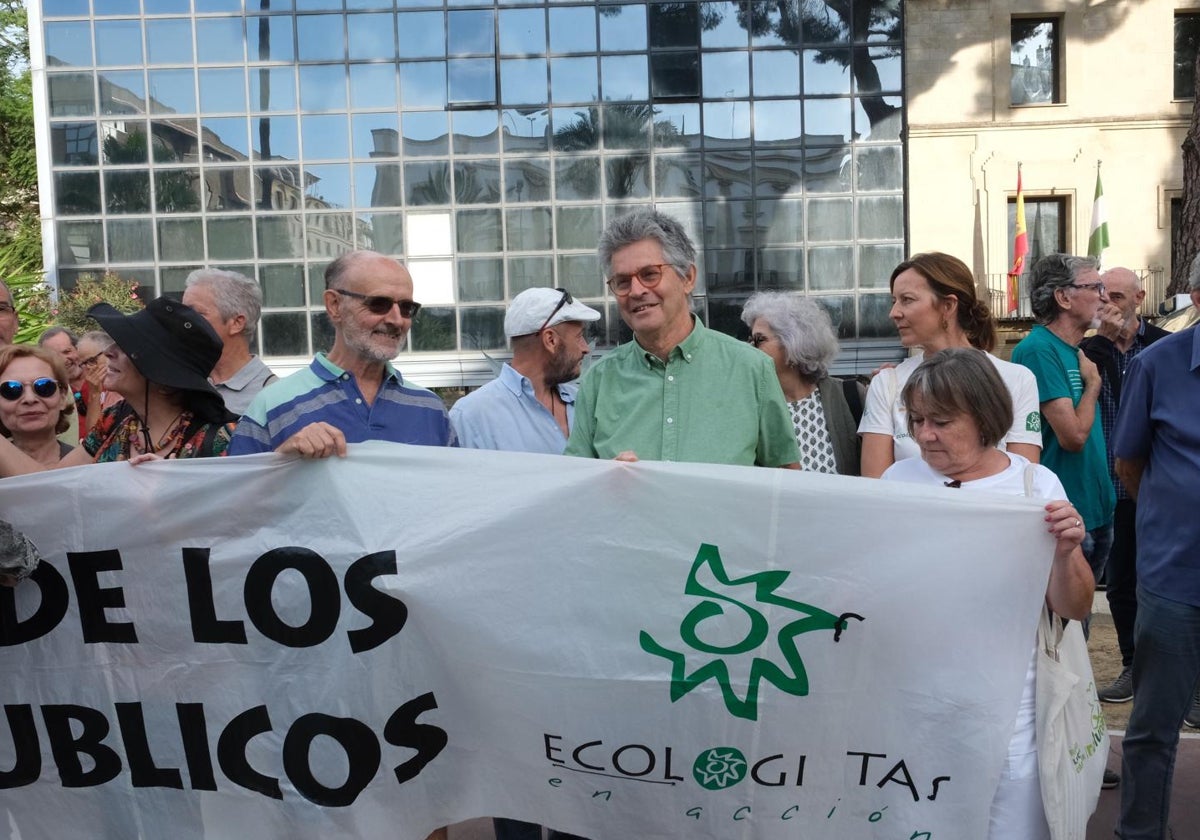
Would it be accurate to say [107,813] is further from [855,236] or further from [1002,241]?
[1002,241]

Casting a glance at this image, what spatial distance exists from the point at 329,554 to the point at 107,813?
3.09 feet

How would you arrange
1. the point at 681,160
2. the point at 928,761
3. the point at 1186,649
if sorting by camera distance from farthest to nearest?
the point at 681,160, the point at 1186,649, the point at 928,761

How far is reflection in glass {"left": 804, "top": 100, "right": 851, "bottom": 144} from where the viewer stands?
78.9ft

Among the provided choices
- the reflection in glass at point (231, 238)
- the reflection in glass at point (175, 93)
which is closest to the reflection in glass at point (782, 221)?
the reflection in glass at point (231, 238)

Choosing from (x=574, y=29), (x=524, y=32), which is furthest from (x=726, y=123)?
(x=524, y=32)

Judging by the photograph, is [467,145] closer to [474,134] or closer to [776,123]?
[474,134]

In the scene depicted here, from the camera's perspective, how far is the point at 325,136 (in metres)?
24.3

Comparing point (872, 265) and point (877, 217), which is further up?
point (877, 217)

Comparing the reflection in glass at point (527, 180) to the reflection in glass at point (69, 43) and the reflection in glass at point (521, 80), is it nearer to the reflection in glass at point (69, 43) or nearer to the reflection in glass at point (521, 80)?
the reflection in glass at point (521, 80)

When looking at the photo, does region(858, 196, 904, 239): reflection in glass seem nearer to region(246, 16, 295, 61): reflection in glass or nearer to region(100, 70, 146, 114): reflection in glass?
region(246, 16, 295, 61): reflection in glass

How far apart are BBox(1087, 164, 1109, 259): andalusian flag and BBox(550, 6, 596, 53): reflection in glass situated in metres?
10.8

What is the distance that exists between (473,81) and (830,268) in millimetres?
8048

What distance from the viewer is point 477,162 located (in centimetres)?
2417

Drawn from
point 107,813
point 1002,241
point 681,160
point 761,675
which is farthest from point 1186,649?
point 1002,241
